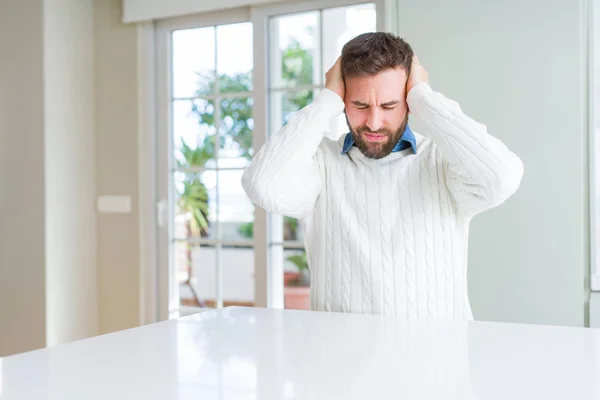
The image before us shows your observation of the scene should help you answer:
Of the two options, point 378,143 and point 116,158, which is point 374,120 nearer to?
point 378,143

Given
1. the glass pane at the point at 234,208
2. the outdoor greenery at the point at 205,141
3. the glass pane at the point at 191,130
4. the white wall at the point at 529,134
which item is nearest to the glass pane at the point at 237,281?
the glass pane at the point at 234,208

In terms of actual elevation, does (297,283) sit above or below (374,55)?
below

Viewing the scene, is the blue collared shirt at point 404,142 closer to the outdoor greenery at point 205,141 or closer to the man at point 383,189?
the man at point 383,189

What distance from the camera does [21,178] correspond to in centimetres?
354

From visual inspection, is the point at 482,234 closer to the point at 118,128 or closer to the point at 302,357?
the point at 302,357

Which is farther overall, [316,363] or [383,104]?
[383,104]

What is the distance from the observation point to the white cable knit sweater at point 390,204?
158 cm

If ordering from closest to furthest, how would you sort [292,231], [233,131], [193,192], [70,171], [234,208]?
[70,171], [193,192], [233,131], [234,208], [292,231]

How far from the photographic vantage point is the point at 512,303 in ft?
7.95

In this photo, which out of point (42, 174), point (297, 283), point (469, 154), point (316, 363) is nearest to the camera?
point (316, 363)

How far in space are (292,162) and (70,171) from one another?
2362mm

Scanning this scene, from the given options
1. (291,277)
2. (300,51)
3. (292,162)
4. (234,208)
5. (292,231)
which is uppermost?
(300,51)

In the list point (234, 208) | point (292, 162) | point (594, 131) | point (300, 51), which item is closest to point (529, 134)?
point (594, 131)

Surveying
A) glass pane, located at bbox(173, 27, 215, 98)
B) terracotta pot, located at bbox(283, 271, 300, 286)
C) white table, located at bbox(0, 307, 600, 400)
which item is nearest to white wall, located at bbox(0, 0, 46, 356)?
glass pane, located at bbox(173, 27, 215, 98)
